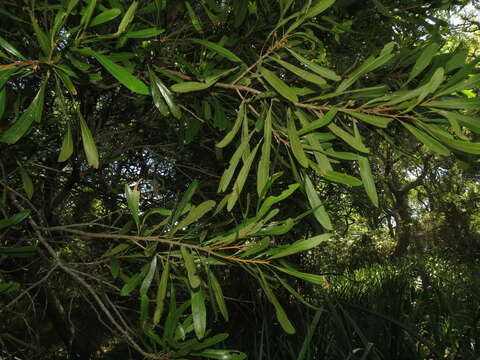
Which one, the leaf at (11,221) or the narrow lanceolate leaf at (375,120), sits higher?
the narrow lanceolate leaf at (375,120)

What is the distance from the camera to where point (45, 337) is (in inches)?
181

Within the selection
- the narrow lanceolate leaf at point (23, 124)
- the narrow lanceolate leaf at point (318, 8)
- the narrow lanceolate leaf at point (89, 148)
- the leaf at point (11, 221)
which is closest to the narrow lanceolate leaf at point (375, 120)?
the narrow lanceolate leaf at point (318, 8)

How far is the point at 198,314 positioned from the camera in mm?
1030

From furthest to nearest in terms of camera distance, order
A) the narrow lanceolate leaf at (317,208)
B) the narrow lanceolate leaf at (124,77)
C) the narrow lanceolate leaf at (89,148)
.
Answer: the narrow lanceolate leaf at (317,208)
the narrow lanceolate leaf at (89,148)
the narrow lanceolate leaf at (124,77)

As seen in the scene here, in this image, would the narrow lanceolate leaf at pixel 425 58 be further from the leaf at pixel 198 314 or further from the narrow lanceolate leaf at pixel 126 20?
the leaf at pixel 198 314

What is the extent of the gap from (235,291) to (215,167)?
70.2 inches

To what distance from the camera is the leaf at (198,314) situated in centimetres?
100

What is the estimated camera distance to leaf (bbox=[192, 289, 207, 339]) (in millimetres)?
1000

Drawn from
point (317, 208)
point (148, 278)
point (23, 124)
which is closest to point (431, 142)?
point (317, 208)

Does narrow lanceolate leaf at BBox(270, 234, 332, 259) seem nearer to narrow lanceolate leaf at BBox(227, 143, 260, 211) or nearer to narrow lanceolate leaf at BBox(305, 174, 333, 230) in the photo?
narrow lanceolate leaf at BBox(305, 174, 333, 230)

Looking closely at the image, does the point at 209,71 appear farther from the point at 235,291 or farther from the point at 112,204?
the point at 235,291

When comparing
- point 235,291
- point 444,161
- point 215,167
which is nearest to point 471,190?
point 444,161

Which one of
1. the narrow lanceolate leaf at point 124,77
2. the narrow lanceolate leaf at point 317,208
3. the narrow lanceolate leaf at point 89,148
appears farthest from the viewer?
the narrow lanceolate leaf at point 317,208

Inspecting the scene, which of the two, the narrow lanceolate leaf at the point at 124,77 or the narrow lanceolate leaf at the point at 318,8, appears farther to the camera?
the narrow lanceolate leaf at the point at 318,8
